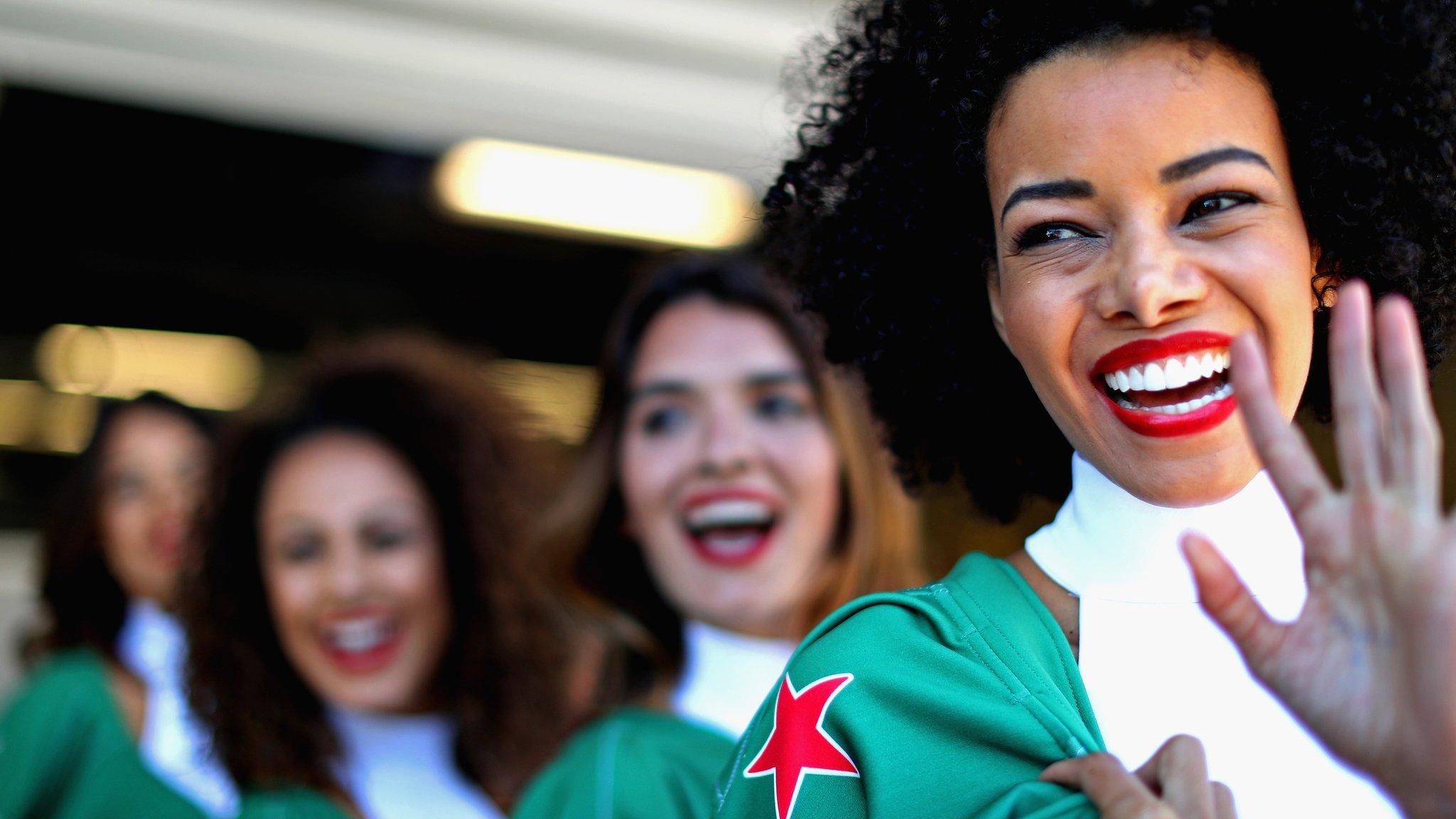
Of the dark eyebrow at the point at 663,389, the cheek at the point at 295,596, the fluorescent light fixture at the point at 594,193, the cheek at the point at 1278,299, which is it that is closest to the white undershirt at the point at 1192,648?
the cheek at the point at 1278,299

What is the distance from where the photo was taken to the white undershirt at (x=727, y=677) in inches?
96.3

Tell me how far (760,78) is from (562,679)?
2951 millimetres

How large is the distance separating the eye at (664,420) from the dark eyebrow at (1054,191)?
1.38m

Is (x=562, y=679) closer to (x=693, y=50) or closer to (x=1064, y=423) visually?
(x=1064, y=423)

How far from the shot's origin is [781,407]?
2.63m

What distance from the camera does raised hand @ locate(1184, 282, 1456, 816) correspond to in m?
0.94

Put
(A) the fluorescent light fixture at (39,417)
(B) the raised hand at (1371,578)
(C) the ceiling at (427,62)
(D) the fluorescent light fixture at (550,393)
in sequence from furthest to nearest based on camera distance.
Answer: (A) the fluorescent light fixture at (39,417) < (C) the ceiling at (427,62) < (D) the fluorescent light fixture at (550,393) < (B) the raised hand at (1371,578)

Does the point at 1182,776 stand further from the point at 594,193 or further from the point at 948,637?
the point at 594,193

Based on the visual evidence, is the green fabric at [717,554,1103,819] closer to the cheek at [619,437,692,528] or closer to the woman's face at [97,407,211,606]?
the cheek at [619,437,692,528]

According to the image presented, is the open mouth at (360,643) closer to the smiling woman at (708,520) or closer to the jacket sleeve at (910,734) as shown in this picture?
the smiling woman at (708,520)

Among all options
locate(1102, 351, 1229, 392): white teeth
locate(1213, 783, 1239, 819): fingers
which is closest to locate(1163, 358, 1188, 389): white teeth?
locate(1102, 351, 1229, 392): white teeth

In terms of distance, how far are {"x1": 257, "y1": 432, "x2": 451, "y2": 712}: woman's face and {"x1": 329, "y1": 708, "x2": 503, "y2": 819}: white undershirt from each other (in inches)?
1.8

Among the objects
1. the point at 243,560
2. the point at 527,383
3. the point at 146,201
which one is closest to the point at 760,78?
the point at 527,383

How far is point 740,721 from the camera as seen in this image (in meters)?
2.45
